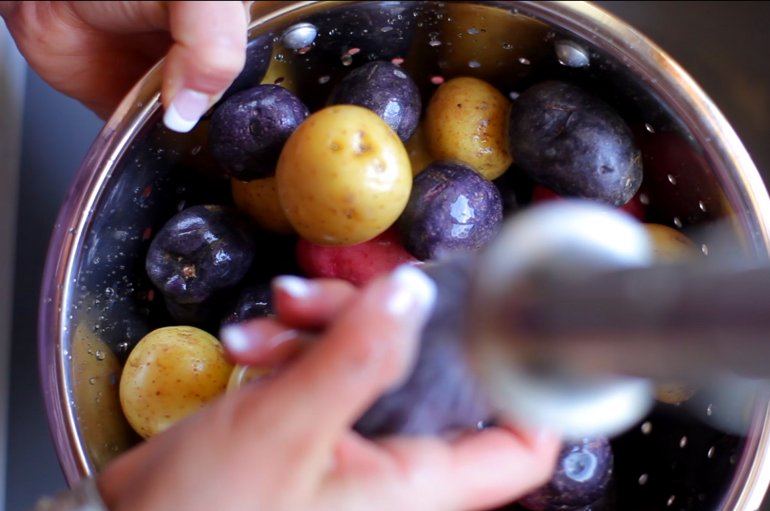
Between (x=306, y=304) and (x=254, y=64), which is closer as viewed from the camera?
(x=306, y=304)

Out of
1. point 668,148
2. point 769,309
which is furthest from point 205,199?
point 769,309

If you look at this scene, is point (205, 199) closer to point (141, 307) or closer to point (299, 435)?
point (141, 307)

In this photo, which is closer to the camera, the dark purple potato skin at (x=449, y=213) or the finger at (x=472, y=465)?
the finger at (x=472, y=465)

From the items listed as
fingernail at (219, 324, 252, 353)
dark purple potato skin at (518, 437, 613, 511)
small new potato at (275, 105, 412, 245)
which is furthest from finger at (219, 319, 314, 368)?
dark purple potato skin at (518, 437, 613, 511)

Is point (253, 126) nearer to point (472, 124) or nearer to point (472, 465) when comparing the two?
A: point (472, 124)

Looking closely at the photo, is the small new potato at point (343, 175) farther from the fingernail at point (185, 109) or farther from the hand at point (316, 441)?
the hand at point (316, 441)

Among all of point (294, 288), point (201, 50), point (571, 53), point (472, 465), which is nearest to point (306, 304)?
point (294, 288)

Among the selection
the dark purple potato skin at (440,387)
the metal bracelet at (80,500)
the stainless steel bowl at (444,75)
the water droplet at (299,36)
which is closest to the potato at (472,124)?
the stainless steel bowl at (444,75)
